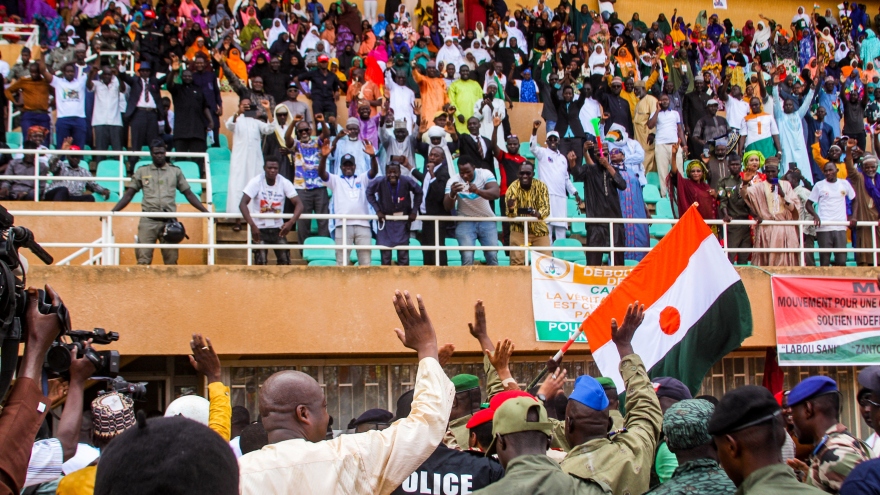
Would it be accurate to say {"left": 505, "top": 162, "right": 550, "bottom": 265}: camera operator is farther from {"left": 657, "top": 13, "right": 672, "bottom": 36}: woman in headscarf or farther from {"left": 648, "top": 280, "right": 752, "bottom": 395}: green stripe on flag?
{"left": 657, "top": 13, "right": 672, "bottom": 36}: woman in headscarf

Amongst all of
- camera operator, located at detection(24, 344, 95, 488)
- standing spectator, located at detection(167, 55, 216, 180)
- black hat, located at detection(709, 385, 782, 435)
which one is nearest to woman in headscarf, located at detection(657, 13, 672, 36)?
standing spectator, located at detection(167, 55, 216, 180)

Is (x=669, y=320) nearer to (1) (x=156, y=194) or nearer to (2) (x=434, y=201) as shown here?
(2) (x=434, y=201)

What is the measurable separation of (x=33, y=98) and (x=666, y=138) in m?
9.28

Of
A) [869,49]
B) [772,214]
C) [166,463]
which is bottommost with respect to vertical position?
[166,463]

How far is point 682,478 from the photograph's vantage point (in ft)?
12.4

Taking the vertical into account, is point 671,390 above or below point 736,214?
below

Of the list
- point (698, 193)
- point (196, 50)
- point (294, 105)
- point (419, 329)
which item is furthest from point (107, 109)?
point (419, 329)

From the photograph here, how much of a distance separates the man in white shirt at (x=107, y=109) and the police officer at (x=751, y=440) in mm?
11794

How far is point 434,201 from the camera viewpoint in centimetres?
1228

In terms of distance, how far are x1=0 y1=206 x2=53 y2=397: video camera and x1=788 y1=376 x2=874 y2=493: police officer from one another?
3052 mm

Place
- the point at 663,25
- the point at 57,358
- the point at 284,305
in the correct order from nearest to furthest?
the point at 57,358 → the point at 284,305 → the point at 663,25

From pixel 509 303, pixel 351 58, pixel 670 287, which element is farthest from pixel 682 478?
pixel 351 58

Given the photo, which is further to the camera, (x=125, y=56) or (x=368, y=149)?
(x=125, y=56)

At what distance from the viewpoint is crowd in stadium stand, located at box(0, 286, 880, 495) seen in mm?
2041
